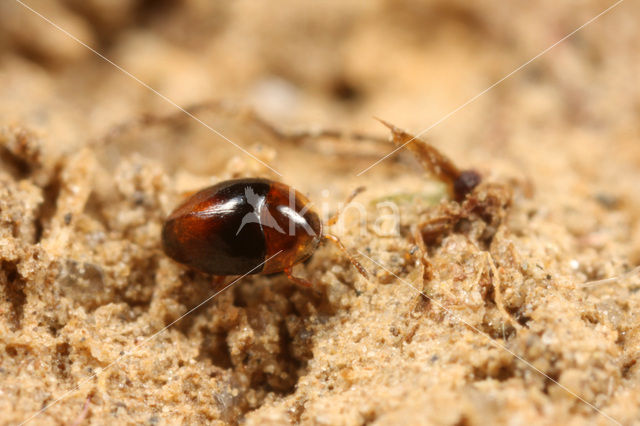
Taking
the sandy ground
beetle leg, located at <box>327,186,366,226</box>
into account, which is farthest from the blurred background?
beetle leg, located at <box>327,186,366,226</box>

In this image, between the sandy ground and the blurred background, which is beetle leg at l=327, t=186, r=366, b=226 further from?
the blurred background

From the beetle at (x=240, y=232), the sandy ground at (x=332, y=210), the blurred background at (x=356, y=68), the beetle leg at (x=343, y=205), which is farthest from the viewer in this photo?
the blurred background at (x=356, y=68)

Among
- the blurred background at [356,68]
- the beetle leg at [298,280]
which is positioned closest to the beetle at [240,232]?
the beetle leg at [298,280]

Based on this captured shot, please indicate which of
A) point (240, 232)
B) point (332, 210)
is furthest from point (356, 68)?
point (240, 232)

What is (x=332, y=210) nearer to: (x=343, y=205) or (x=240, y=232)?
(x=343, y=205)

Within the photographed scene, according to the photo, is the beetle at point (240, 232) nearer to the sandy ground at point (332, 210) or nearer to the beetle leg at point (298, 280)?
the beetle leg at point (298, 280)

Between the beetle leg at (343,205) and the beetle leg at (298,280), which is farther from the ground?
the beetle leg at (343,205)

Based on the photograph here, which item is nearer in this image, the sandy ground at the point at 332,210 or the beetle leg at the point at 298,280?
the sandy ground at the point at 332,210
